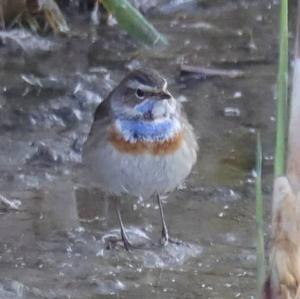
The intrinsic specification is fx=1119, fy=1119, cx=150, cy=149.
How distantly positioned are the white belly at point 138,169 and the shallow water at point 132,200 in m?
0.29

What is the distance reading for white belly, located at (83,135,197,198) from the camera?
17.1 feet

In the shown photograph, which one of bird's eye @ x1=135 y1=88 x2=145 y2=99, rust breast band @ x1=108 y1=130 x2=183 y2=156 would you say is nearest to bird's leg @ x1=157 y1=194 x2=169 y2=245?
rust breast band @ x1=108 y1=130 x2=183 y2=156

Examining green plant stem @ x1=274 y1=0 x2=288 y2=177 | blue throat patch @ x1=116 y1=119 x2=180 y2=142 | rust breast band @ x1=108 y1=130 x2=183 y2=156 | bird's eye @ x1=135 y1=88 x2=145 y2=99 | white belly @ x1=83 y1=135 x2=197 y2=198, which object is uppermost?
green plant stem @ x1=274 y1=0 x2=288 y2=177

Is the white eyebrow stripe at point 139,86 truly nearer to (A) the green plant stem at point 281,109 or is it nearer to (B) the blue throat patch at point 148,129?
(B) the blue throat patch at point 148,129

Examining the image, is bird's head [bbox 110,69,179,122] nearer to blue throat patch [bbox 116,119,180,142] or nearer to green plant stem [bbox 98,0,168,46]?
blue throat patch [bbox 116,119,180,142]

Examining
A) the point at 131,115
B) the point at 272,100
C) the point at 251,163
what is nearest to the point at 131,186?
the point at 131,115

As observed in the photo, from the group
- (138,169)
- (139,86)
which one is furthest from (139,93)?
(138,169)

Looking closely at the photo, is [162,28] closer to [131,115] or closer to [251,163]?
[251,163]

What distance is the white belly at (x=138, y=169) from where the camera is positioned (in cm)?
523

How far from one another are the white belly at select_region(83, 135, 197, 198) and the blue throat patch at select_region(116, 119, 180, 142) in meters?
0.08

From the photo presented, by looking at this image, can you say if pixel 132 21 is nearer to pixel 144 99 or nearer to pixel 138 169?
pixel 144 99

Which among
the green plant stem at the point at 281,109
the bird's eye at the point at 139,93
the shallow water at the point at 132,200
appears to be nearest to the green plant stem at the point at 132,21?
the shallow water at the point at 132,200

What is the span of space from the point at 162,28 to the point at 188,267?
390 cm

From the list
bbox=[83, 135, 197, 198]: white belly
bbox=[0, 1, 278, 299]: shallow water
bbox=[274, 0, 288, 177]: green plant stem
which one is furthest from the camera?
bbox=[83, 135, 197, 198]: white belly
